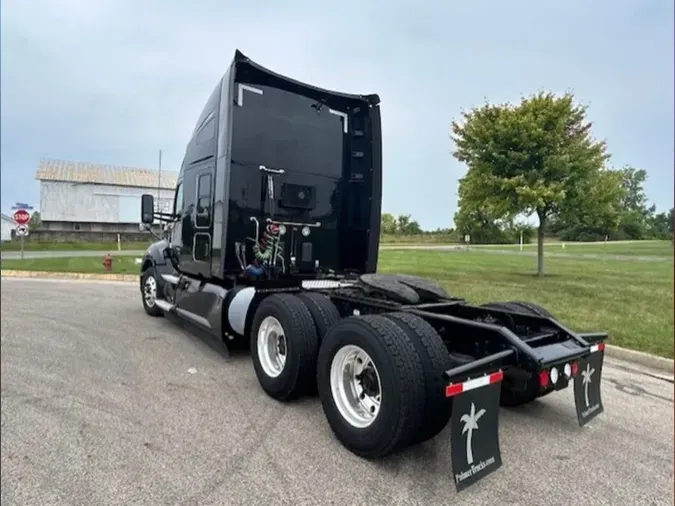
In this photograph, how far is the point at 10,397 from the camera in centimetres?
342

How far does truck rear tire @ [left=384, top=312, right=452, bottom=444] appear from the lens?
2477mm

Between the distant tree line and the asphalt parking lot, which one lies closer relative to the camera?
the asphalt parking lot

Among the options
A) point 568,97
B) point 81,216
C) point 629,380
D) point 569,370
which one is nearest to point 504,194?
point 568,97

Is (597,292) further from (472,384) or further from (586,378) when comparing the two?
(472,384)

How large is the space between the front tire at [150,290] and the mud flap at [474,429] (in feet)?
18.2

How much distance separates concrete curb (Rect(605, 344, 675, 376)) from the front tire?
20.4 ft

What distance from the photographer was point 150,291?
22.9ft

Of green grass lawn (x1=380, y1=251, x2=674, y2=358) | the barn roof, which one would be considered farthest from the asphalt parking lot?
the barn roof

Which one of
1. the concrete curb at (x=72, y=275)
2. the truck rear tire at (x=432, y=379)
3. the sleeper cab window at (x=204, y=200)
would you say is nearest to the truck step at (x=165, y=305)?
the sleeper cab window at (x=204, y=200)

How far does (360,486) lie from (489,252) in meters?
23.6

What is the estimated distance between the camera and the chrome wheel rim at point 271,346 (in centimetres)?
375

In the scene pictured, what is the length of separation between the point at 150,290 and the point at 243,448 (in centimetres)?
488

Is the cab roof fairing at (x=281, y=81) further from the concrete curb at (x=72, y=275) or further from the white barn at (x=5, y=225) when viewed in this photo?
the concrete curb at (x=72, y=275)

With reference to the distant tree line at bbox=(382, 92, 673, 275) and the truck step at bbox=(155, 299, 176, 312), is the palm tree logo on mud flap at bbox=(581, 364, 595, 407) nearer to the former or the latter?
the truck step at bbox=(155, 299, 176, 312)
